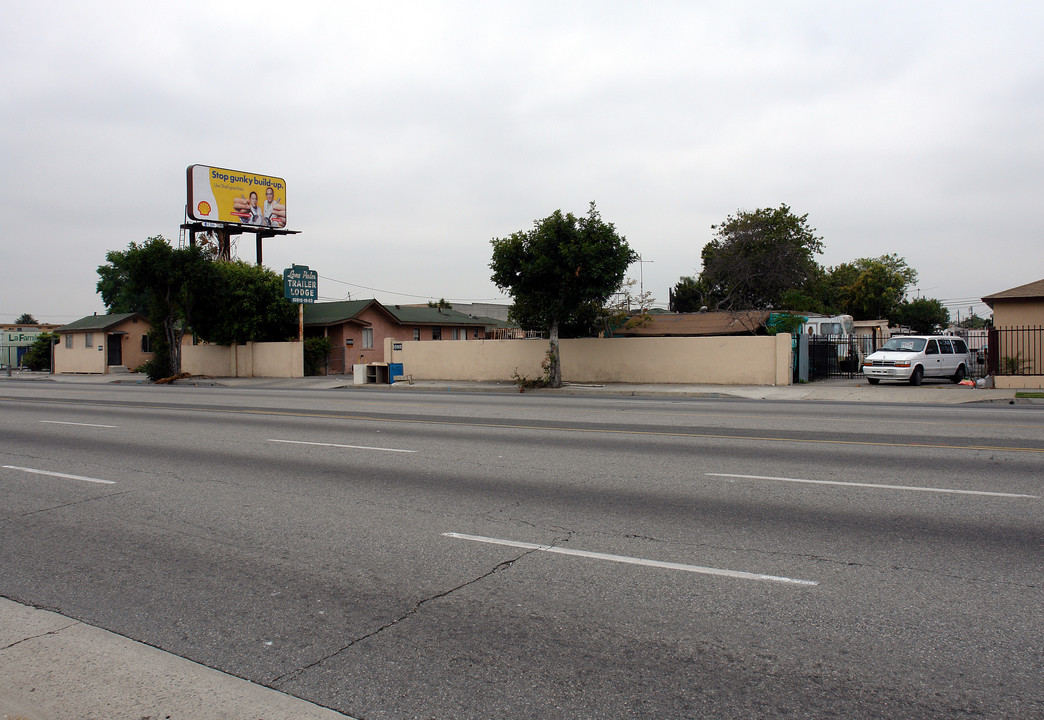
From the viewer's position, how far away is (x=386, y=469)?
9.93 metres

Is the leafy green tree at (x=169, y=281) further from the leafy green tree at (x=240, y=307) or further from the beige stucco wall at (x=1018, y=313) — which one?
the beige stucco wall at (x=1018, y=313)

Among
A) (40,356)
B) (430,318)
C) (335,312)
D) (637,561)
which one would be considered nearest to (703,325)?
(430,318)

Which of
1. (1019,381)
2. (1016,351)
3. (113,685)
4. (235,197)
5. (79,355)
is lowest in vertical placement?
(113,685)

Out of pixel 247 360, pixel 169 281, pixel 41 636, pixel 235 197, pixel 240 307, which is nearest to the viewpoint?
pixel 41 636

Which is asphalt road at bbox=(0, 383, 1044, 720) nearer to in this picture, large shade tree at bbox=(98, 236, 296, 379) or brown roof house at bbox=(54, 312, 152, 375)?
large shade tree at bbox=(98, 236, 296, 379)

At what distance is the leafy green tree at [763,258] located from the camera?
50.8 meters

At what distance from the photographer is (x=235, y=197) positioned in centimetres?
4791

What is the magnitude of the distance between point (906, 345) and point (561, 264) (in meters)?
12.2

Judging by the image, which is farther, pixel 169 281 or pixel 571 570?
pixel 169 281

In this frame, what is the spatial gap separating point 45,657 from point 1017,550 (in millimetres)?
6873

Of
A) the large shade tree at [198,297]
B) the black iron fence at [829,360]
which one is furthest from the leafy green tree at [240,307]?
the black iron fence at [829,360]

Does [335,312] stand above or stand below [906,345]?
above

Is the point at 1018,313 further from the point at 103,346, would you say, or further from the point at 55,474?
the point at 103,346

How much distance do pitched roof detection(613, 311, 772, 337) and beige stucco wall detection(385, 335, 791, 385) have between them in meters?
7.15
